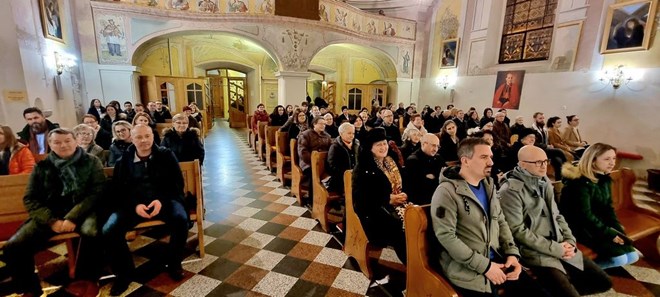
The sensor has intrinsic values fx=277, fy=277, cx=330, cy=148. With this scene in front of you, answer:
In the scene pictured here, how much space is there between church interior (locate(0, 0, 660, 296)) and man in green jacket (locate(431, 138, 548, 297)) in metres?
0.25

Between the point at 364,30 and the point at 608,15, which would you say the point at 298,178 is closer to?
the point at 608,15

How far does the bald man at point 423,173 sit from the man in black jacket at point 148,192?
219cm

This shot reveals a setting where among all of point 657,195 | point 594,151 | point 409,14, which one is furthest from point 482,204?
point 409,14

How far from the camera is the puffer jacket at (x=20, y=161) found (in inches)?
105

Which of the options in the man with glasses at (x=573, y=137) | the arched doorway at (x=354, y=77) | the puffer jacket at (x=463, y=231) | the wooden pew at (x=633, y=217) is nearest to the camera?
the puffer jacket at (x=463, y=231)

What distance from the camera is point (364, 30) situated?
1117 cm

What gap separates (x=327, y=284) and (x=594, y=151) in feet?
8.29

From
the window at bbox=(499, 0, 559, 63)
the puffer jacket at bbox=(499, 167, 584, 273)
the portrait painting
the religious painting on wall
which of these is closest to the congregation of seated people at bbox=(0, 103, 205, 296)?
the puffer jacket at bbox=(499, 167, 584, 273)

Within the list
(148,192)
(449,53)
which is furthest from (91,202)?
(449,53)

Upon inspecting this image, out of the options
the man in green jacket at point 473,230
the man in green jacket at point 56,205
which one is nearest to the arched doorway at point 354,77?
the man in green jacket at point 473,230

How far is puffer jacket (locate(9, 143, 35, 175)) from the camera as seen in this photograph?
8.75 ft

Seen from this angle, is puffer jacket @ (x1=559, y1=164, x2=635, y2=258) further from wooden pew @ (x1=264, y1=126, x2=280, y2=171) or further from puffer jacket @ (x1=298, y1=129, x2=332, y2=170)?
wooden pew @ (x1=264, y1=126, x2=280, y2=171)

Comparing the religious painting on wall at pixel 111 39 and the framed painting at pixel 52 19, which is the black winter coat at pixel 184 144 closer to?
the framed painting at pixel 52 19

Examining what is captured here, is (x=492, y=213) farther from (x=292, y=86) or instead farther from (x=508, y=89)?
(x=292, y=86)
